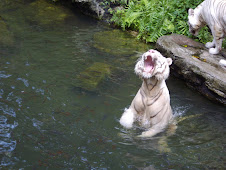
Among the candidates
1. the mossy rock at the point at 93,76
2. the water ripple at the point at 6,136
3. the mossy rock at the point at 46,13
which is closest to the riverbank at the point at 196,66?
the mossy rock at the point at 93,76

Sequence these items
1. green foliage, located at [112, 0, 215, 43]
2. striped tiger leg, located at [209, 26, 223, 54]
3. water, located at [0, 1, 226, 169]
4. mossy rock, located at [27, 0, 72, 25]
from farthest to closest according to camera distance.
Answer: mossy rock, located at [27, 0, 72, 25], green foliage, located at [112, 0, 215, 43], striped tiger leg, located at [209, 26, 223, 54], water, located at [0, 1, 226, 169]

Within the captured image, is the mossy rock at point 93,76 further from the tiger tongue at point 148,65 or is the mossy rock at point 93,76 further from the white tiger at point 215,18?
the white tiger at point 215,18

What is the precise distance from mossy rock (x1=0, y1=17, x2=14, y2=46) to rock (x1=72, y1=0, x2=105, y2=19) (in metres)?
3.94

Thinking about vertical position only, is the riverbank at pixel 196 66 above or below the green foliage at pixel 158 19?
below

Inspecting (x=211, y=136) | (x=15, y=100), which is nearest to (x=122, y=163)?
(x=211, y=136)

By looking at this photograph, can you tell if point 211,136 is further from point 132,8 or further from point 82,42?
point 132,8

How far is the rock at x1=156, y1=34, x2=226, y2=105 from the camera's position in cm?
656

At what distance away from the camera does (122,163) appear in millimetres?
4453

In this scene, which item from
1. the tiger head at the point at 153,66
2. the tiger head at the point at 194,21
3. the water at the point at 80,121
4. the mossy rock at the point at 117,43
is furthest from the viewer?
the mossy rock at the point at 117,43

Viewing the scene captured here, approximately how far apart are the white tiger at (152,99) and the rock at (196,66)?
1.83m

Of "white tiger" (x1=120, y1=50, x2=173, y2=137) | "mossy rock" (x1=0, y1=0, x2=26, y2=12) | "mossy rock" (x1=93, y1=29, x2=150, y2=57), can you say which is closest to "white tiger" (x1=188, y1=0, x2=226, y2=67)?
"mossy rock" (x1=93, y1=29, x2=150, y2=57)

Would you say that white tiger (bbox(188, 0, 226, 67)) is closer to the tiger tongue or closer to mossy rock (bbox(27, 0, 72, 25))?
the tiger tongue

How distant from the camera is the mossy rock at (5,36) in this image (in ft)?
Result: 28.3

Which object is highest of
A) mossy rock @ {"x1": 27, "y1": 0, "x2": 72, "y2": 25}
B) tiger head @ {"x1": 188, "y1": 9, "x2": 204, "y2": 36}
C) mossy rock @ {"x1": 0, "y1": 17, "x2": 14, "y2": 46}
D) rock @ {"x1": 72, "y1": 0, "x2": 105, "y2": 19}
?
tiger head @ {"x1": 188, "y1": 9, "x2": 204, "y2": 36}
